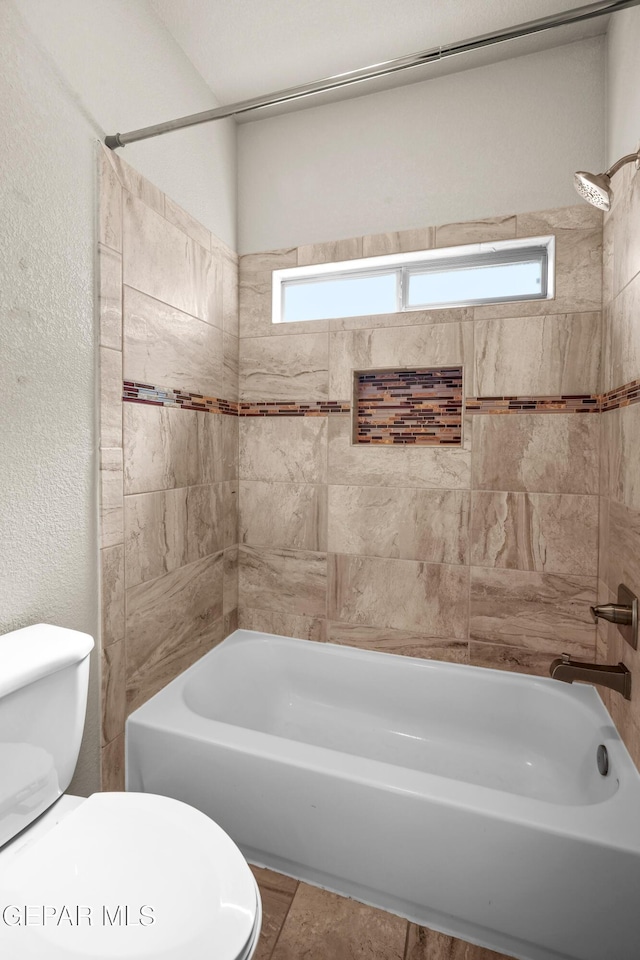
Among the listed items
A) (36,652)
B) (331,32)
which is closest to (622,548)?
(36,652)

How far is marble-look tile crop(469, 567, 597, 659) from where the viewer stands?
1.89 metres

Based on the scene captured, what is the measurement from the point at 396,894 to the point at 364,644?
3.08 ft

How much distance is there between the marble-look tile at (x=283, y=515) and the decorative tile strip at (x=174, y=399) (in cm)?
38

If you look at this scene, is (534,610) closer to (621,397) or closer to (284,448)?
(621,397)

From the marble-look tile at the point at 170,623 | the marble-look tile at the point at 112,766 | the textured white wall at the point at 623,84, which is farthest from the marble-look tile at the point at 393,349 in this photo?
the marble-look tile at the point at 112,766

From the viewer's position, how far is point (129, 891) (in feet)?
2.99

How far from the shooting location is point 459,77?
1942mm

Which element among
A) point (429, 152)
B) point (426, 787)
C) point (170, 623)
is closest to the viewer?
point (426, 787)

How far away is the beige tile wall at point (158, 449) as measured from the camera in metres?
1.54

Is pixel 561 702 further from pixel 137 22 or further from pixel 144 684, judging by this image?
pixel 137 22

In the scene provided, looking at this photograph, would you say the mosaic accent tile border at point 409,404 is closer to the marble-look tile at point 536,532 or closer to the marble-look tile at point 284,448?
the marble-look tile at point 284,448

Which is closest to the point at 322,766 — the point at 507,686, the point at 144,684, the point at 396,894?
the point at 396,894

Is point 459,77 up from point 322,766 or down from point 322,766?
up

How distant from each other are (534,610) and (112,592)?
1583 millimetres
